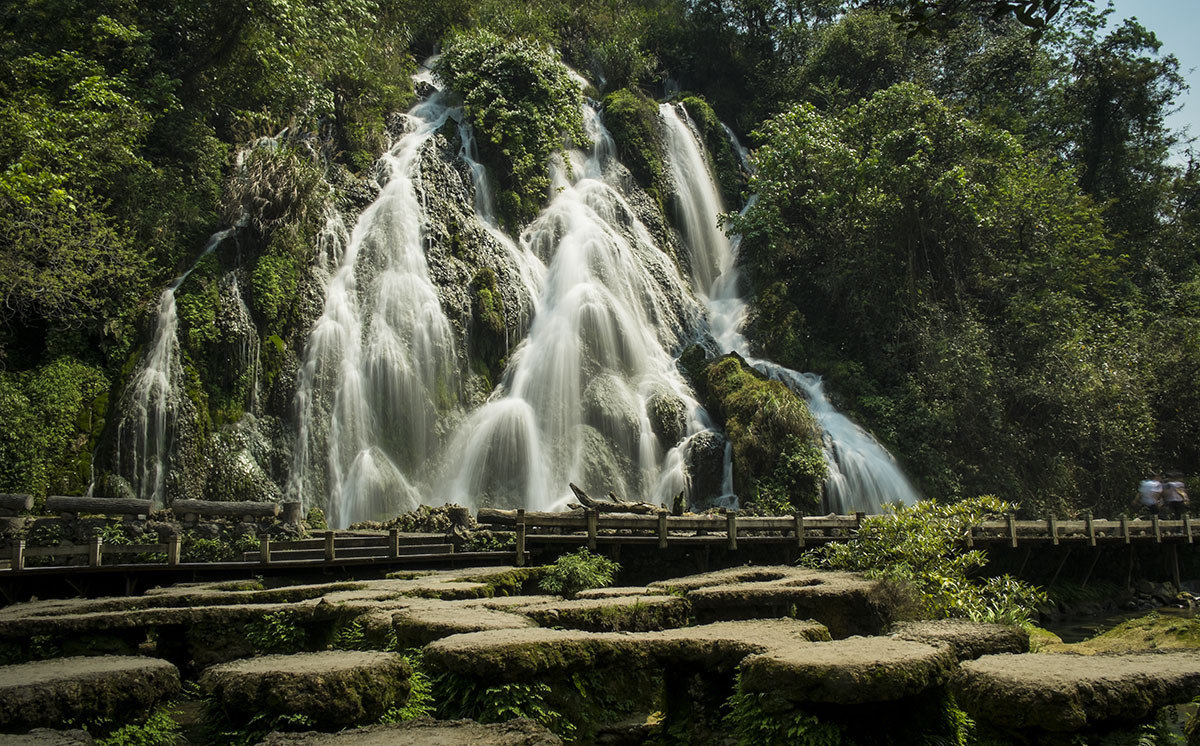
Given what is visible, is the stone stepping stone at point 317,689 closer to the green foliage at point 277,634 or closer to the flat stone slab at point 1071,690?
the green foliage at point 277,634

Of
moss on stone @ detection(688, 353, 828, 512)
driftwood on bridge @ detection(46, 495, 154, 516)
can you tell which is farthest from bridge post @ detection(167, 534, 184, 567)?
moss on stone @ detection(688, 353, 828, 512)

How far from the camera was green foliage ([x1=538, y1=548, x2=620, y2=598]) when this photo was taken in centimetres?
1455

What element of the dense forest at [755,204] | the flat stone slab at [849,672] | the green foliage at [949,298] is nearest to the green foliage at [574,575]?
the flat stone slab at [849,672]

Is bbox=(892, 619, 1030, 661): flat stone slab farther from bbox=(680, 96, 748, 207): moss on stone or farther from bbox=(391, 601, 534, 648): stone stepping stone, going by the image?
bbox=(680, 96, 748, 207): moss on stone

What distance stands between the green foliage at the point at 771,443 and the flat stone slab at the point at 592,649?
1498cm

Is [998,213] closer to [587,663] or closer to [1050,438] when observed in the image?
[1050,438]

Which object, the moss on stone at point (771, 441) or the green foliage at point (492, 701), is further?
the moss on stone at point (771, 441)

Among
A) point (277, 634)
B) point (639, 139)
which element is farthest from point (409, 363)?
point (639, 139)

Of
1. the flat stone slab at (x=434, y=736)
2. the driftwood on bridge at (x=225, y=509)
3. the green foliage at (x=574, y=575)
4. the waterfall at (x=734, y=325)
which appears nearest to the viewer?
the flat stone slab at (x=434, y=736)

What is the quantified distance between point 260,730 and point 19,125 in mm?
19878

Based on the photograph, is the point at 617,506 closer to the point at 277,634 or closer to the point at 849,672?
the point at 277,634

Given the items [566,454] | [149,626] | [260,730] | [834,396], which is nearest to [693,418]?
[566,454]

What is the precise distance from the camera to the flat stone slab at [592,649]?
6906 millimetres

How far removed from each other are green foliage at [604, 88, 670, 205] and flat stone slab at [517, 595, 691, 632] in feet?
94.0
